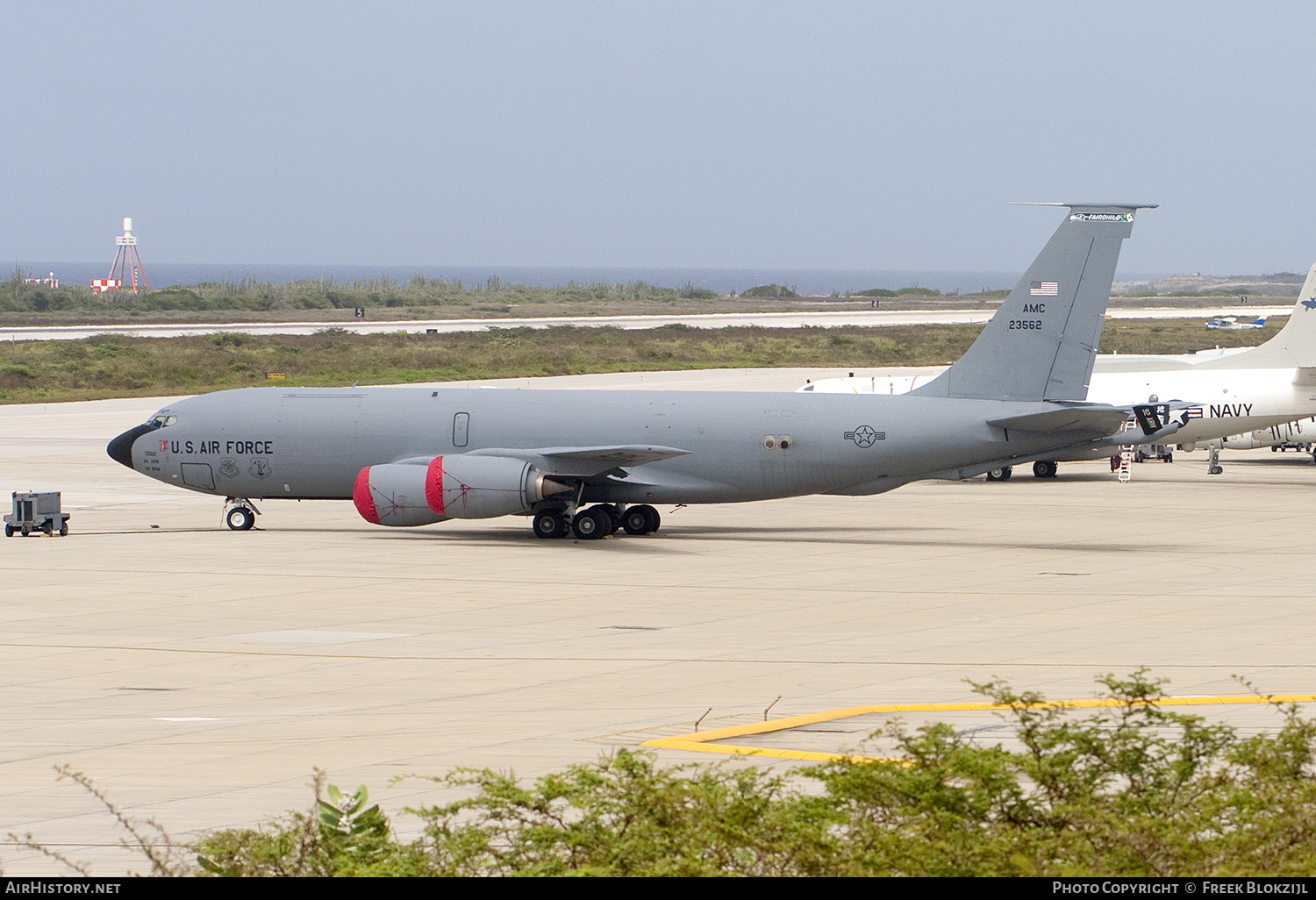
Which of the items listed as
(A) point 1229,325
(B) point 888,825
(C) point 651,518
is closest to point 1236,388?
(C) point 651,518

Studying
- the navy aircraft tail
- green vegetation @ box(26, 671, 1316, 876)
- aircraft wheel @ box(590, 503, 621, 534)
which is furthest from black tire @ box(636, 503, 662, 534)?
green vegetation @ box(26, 671, 1316, 876)

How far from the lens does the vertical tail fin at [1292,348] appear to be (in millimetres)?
53188

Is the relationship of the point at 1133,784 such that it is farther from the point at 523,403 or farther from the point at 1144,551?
the point at 523,403

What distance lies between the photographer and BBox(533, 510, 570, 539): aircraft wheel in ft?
119

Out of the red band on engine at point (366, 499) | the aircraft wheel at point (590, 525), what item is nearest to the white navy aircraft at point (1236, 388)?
the aircraft wheel at point (590, 525)

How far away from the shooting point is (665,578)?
30375 millimetres

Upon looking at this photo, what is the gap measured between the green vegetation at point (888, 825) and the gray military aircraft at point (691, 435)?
2246cm

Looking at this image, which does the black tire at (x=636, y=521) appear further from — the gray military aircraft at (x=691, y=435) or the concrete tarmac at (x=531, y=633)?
the concrete tarmac at (x=531, y=633)

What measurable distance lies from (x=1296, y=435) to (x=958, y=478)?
2634 cm

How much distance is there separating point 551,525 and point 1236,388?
26.8m

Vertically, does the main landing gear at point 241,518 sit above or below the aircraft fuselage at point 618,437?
below

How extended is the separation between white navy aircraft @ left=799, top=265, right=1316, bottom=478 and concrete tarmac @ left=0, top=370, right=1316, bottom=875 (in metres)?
7.97

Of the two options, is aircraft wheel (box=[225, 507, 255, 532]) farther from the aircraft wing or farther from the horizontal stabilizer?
the horizontal stabilizer

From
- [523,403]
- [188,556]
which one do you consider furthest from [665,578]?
[188,556]
